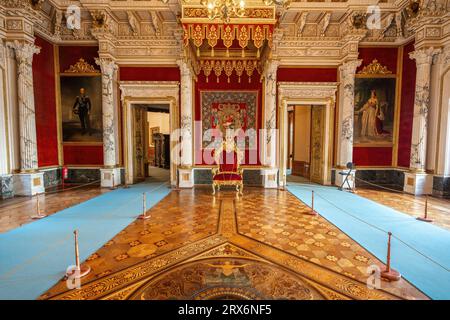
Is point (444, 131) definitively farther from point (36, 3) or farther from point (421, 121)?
point (36, 3)

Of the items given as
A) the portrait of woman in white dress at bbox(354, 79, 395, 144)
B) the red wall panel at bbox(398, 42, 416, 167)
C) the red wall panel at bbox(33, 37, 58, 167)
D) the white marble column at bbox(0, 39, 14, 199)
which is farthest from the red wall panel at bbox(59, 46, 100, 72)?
the red wall panel at bbox(398, 42, 416, 167)

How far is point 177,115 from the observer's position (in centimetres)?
812

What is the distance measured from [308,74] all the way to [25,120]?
9020mm

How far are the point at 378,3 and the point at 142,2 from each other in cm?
718

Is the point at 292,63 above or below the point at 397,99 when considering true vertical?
above

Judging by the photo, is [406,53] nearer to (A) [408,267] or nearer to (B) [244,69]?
(B) [244,69]

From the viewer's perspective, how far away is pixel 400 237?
3656 millimetres

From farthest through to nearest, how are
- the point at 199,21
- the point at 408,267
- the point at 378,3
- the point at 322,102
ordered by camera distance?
the point at 322,102, the point at 378,3, the point at 199,21, the point at 408,267

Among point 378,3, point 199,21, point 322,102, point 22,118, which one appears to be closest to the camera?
point 199,21

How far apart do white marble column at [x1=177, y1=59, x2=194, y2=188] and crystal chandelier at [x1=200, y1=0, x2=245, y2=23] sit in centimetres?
326

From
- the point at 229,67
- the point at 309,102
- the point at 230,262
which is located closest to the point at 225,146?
the point at 229,67

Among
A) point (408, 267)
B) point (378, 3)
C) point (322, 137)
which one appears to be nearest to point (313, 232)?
point (408, 267)

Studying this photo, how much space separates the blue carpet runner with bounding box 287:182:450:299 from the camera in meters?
2.55

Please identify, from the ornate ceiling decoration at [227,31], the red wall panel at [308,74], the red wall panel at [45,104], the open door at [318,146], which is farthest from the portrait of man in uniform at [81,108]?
the open door at [318,146]
